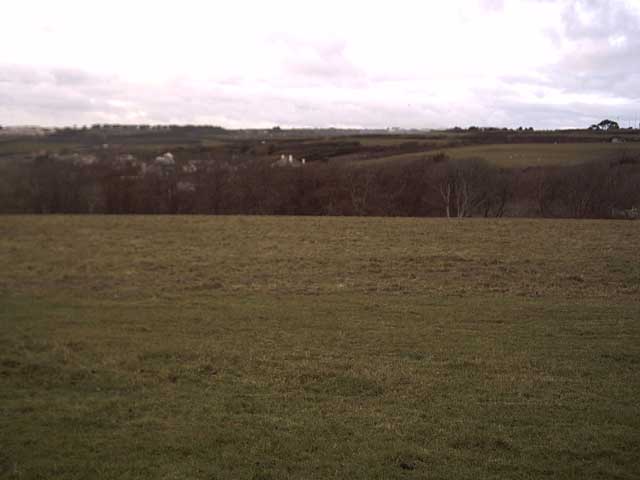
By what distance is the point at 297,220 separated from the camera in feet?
126

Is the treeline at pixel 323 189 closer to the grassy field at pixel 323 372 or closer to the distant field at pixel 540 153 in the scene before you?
the distant field at pixel 540 153

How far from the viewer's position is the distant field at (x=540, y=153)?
45.3 m

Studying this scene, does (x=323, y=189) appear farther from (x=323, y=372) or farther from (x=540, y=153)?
(x=323, y=372)

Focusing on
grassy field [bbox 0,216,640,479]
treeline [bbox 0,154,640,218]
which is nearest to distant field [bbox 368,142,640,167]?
treeline [bbox 0,154,640,218]

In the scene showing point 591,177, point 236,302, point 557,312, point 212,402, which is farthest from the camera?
point 591,177

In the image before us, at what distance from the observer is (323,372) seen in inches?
306

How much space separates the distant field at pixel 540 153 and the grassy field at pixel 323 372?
29.2 meters

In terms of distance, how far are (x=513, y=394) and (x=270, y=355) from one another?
3.50 meters

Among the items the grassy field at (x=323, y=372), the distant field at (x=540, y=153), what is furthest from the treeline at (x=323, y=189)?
the grassy field at (x=323, y=372)

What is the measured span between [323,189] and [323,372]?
155 feet

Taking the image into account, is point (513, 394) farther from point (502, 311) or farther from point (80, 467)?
point (502, 311)

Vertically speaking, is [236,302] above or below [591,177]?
below

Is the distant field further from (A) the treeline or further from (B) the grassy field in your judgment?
(B) the grassy field

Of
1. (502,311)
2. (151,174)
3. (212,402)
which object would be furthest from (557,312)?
(151,174)
